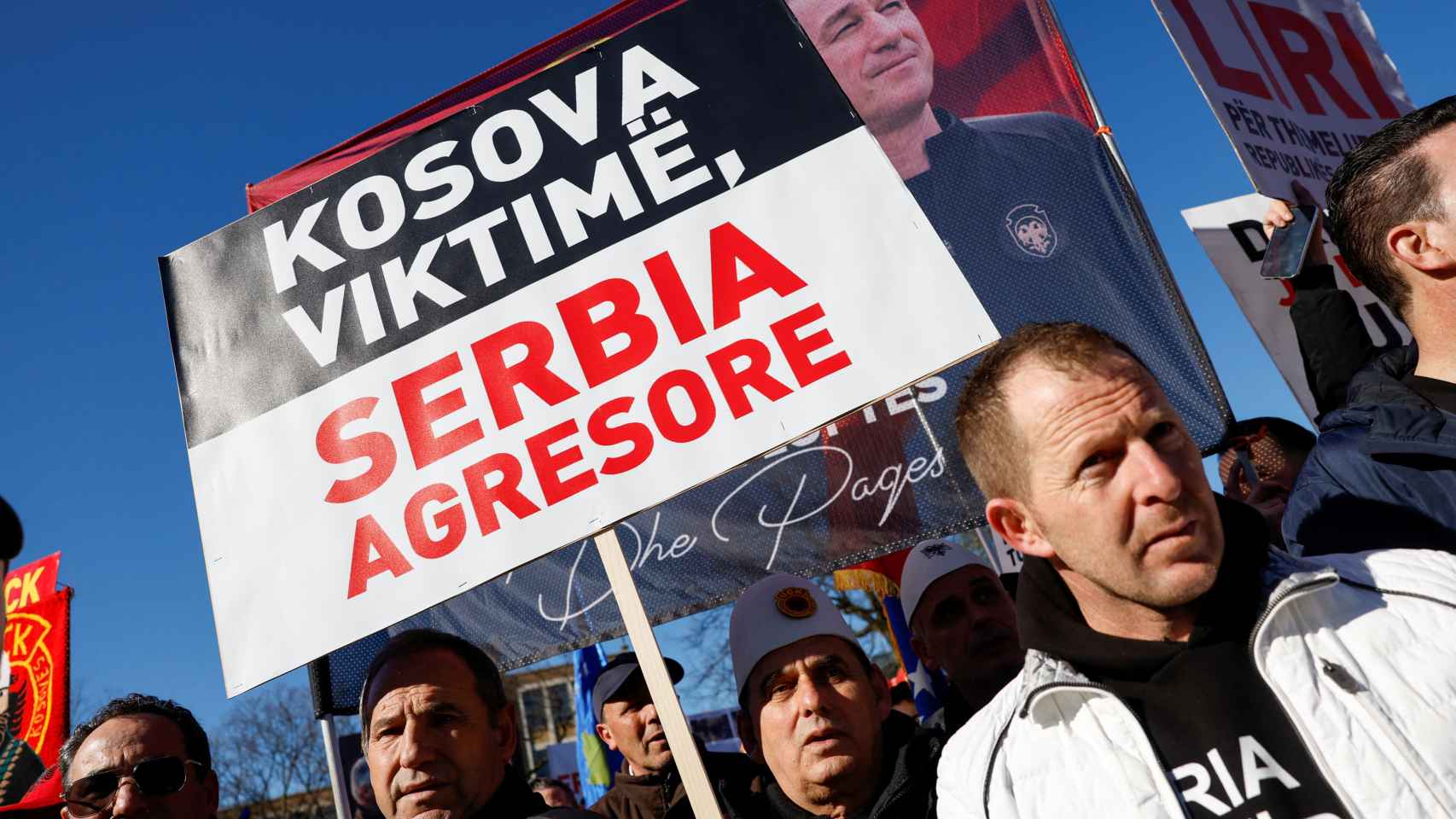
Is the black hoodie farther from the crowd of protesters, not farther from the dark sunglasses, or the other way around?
the dark sunglasses

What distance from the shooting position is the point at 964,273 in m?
3.92

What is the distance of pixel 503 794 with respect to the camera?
248 cm

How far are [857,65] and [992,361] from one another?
9.73ft

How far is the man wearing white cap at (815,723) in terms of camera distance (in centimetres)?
252

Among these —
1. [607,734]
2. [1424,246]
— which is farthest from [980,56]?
[607,734]

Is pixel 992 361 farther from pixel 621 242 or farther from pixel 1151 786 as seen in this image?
pixel 621 242

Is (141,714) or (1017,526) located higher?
(141,714)

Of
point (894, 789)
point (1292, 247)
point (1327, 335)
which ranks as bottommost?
point (894, 789)

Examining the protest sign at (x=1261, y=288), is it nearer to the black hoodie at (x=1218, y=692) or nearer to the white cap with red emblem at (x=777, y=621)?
the white cap with red emblem at (x=777, y=621)

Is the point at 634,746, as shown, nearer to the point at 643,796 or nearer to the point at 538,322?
the point at 643,796

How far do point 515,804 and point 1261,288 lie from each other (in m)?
3.10

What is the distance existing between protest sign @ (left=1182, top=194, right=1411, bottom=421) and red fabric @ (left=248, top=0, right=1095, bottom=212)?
2.07 feet

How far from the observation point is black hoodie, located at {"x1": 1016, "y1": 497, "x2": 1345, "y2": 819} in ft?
4.70

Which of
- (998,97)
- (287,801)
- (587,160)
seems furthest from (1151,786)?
(287,801)
